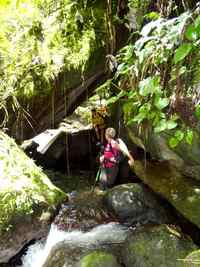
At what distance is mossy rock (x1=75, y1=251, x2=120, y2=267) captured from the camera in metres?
4.91

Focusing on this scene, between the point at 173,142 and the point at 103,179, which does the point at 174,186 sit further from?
the point at 173,142

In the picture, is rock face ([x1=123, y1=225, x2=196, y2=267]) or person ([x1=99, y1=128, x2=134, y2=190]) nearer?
rock face ([x1=123, y1=225, x2=196, y2=267])

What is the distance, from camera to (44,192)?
5.70 metres

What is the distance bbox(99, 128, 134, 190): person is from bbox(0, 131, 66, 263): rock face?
5.26ft

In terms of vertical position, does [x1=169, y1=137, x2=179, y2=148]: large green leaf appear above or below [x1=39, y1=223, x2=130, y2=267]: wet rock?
above

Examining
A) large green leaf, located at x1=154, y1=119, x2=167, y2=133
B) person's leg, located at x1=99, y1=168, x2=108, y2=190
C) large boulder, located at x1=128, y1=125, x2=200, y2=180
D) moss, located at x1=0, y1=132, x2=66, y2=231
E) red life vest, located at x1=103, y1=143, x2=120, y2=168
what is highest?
large green leaf, located at x1=154, y1=119, x2=167, y2=133

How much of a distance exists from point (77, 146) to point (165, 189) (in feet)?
15.7

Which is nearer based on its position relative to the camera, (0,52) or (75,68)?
(0,52)

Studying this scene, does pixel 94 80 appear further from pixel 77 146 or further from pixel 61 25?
pixel 77 146

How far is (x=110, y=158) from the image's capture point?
7266 mm

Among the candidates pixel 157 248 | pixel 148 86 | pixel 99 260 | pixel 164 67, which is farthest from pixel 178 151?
pixel 148 86

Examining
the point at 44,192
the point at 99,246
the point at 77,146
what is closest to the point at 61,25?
the point at 44,192

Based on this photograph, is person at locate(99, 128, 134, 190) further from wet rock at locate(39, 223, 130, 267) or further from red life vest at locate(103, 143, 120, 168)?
wet rock at locate(39, 223, 130, 267)

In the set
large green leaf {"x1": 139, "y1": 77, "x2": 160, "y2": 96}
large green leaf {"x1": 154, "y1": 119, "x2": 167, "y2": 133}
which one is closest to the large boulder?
large green leaf {"x1": 154, "y1": 119, "x2": 167, "y2": 133}
